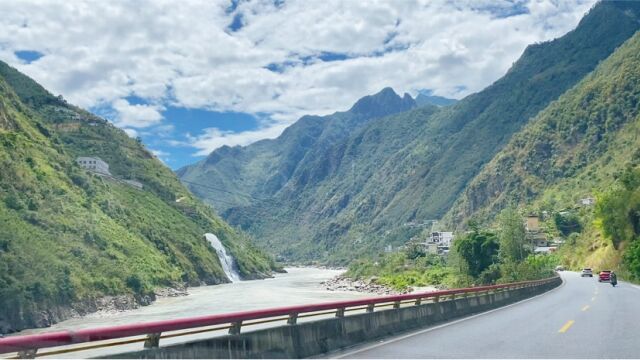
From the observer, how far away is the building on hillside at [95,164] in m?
129

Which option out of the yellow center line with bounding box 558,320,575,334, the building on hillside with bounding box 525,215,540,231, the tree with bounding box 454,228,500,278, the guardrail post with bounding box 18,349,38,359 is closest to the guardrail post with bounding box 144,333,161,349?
the guardrail post with bounding box 18,349,38,359

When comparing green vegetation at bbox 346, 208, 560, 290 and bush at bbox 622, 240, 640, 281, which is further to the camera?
green vegetation at bbox 346, 208, 560, 290

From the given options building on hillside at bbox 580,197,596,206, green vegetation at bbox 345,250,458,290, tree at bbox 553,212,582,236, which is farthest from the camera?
building on hillside at bbox 580,197,596,206

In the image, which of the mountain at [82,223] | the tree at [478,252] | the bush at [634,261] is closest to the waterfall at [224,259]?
the mountain at [82,223]

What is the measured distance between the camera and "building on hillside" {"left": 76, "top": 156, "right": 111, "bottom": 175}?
129 m

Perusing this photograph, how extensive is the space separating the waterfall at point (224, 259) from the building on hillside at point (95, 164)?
28.5 metres

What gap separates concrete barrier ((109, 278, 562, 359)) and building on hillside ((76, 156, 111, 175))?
11846cm

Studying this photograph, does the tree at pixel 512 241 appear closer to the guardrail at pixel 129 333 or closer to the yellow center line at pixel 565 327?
the yellow center line at pixel 565 327

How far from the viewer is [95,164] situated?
134750 mm

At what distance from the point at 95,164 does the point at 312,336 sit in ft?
432

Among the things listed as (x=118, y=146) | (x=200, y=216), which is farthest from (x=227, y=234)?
(x=118, y=146)

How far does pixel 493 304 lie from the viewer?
29750mm

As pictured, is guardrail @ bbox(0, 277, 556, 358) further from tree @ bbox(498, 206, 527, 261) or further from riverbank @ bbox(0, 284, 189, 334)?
tree @ bbox(498, 206, 527, 261)

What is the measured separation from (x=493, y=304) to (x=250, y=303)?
154ft
